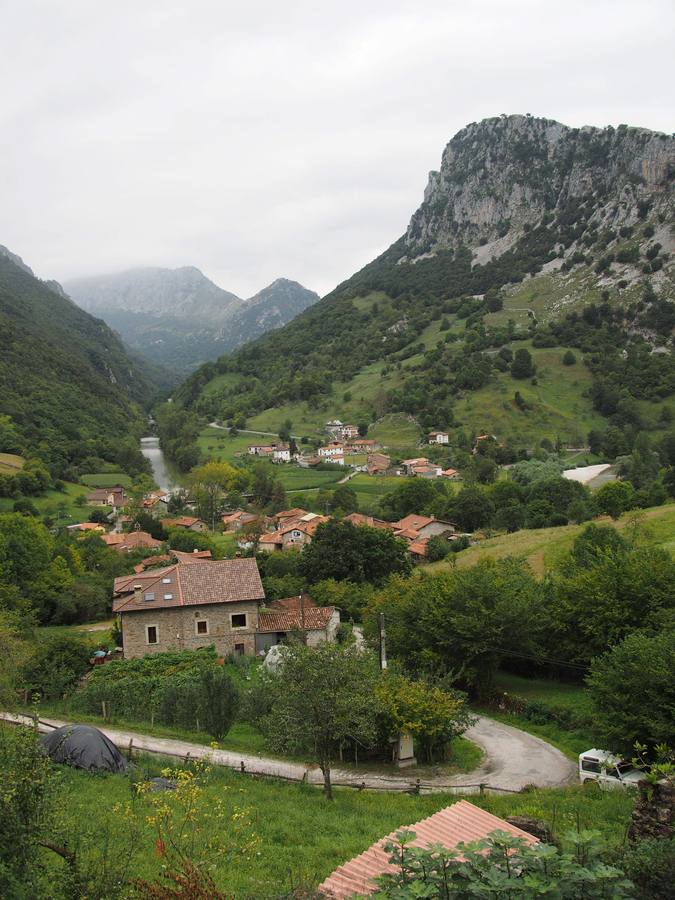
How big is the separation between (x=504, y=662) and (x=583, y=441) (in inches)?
2984

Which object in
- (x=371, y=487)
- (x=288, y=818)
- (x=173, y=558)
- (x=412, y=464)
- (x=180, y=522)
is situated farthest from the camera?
(x=412, y=464)

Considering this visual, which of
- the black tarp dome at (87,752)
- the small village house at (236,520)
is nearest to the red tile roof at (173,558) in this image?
the small village house at (236,520)

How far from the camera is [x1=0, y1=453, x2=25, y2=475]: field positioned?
8225cm

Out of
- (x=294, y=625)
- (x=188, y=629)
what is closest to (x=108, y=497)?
(x=188, y=629)

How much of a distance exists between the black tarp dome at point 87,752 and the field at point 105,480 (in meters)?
81.1

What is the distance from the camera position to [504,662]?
2941 cm

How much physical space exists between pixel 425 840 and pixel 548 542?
37.7 meters

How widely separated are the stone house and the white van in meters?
17.7

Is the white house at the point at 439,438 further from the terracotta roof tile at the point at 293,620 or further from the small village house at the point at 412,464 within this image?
the terracotta roof tile at the point at 293,620

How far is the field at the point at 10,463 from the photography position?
82.2 metres

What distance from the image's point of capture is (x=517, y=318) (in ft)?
469

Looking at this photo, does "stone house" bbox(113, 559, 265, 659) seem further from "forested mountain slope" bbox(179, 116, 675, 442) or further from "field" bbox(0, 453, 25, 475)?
"forested mountain slope" bbox(179, 116, 675, 442)

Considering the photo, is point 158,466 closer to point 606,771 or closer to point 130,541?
point 130,541

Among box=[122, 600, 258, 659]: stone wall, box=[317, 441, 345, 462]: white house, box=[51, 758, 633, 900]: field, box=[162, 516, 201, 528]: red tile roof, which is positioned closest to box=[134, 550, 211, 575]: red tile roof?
box=[162, 516, 201, 528]: red tile roof
